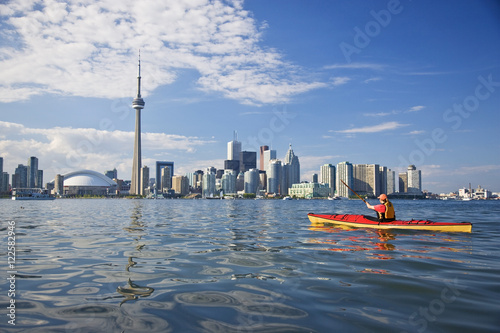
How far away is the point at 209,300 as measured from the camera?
7.11 metres

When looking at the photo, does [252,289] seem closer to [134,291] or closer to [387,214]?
[134,291]

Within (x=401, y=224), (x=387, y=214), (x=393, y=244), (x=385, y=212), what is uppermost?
(x=385, y=212)

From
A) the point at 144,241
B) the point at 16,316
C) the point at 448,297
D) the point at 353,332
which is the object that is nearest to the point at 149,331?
the point at 16,316

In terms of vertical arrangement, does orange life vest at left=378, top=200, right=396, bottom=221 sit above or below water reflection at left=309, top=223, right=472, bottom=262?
above

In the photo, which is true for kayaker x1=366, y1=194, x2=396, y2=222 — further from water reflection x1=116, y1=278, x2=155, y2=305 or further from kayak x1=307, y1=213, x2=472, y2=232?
water reflection x1=116, y1=278, x2=155, y2=305

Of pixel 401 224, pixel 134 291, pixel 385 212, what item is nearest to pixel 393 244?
pixel 401 224

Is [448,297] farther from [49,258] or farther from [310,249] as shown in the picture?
[49,258]

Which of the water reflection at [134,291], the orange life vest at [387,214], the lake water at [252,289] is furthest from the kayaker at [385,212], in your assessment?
the water reflection at [134,291]

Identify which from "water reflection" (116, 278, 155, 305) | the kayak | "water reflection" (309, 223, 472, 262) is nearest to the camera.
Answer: "water reflection" (116, 278, 155, 305)

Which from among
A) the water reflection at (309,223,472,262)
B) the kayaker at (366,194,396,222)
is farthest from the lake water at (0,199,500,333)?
the kayaker at (366,194,396,222)

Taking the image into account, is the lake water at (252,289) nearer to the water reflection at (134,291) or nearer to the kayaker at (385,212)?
the water reflection at (134,291)

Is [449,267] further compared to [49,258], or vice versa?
[49,258]

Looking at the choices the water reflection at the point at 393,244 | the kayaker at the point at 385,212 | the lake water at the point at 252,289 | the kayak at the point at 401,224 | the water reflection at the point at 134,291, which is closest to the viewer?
the lake water at the point at 252,289

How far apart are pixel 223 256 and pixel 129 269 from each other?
351cm
